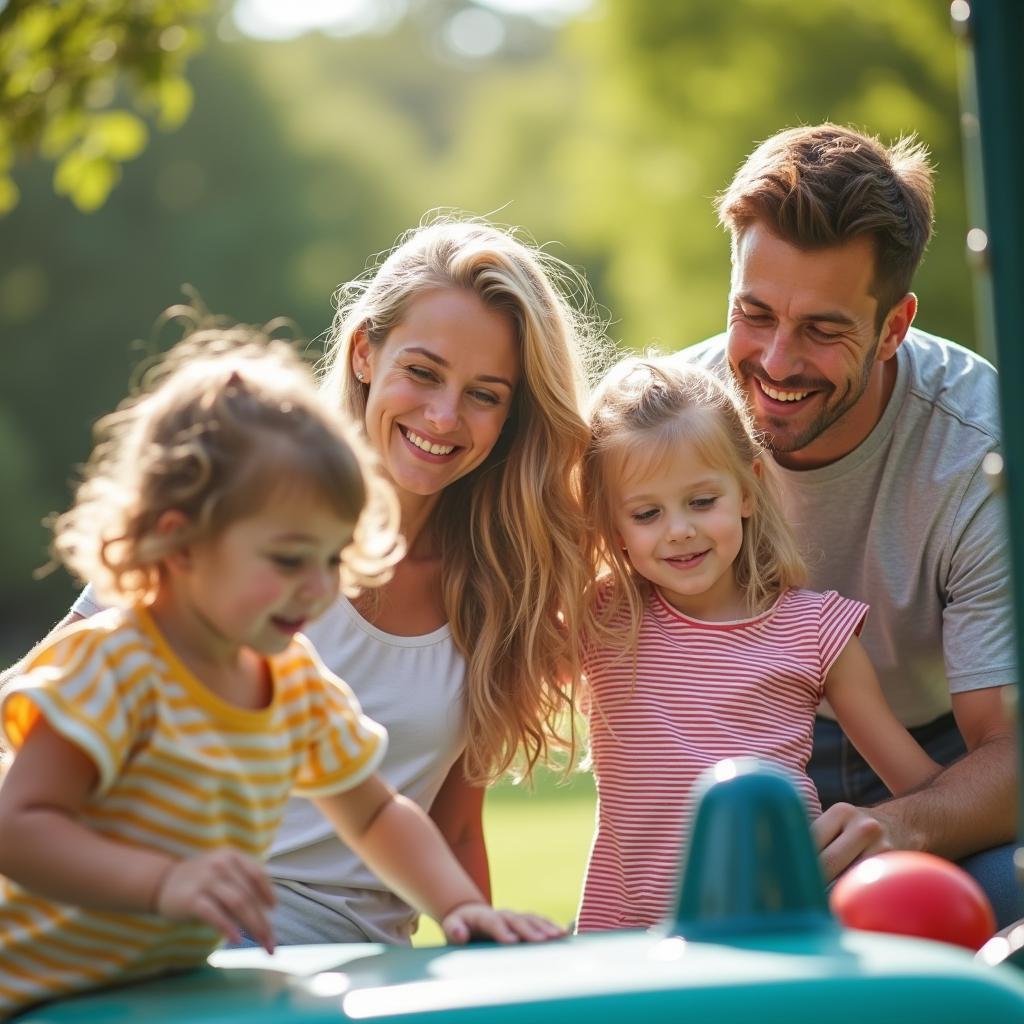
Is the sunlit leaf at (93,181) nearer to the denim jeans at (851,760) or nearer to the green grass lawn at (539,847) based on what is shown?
the green grass lawn at (539,847)

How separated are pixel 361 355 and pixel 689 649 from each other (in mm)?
1003

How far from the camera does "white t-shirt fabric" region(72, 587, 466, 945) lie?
3.29m

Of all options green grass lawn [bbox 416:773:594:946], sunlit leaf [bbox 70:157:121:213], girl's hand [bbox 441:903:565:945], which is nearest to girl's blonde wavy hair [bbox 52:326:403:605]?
girl's hand [bbox 441:903:565:945]

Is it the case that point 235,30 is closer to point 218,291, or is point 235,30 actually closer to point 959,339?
point 218,291

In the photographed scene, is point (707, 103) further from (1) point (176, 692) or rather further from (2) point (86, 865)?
(2) point (86, 865)

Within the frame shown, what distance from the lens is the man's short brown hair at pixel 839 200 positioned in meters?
3.82

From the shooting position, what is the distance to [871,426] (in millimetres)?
3938

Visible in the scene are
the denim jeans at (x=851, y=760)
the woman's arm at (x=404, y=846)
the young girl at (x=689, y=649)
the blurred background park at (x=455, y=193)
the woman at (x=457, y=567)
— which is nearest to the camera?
the woman's arm at (x=404, y=846)

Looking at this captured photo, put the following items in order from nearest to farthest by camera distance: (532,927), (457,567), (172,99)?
(532,927) < (457,567) < (172,99)

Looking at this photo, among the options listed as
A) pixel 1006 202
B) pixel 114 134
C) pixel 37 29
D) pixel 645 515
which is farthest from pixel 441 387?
pixel 37 29

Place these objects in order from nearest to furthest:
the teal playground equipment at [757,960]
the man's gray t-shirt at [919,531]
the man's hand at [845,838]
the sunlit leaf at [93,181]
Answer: the teal playground equipment at [757,960], the man's hand at [845,838], the man's gray t-shirt at [919,531], the sunlit leaf at [93,181]

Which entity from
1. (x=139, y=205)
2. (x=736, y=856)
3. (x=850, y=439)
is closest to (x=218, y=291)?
(x=139, y=205)

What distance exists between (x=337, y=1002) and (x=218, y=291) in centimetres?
2963

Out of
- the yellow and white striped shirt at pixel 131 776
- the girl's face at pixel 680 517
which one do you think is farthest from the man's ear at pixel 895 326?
the yellow and white striped shirt at pixel 131 776
